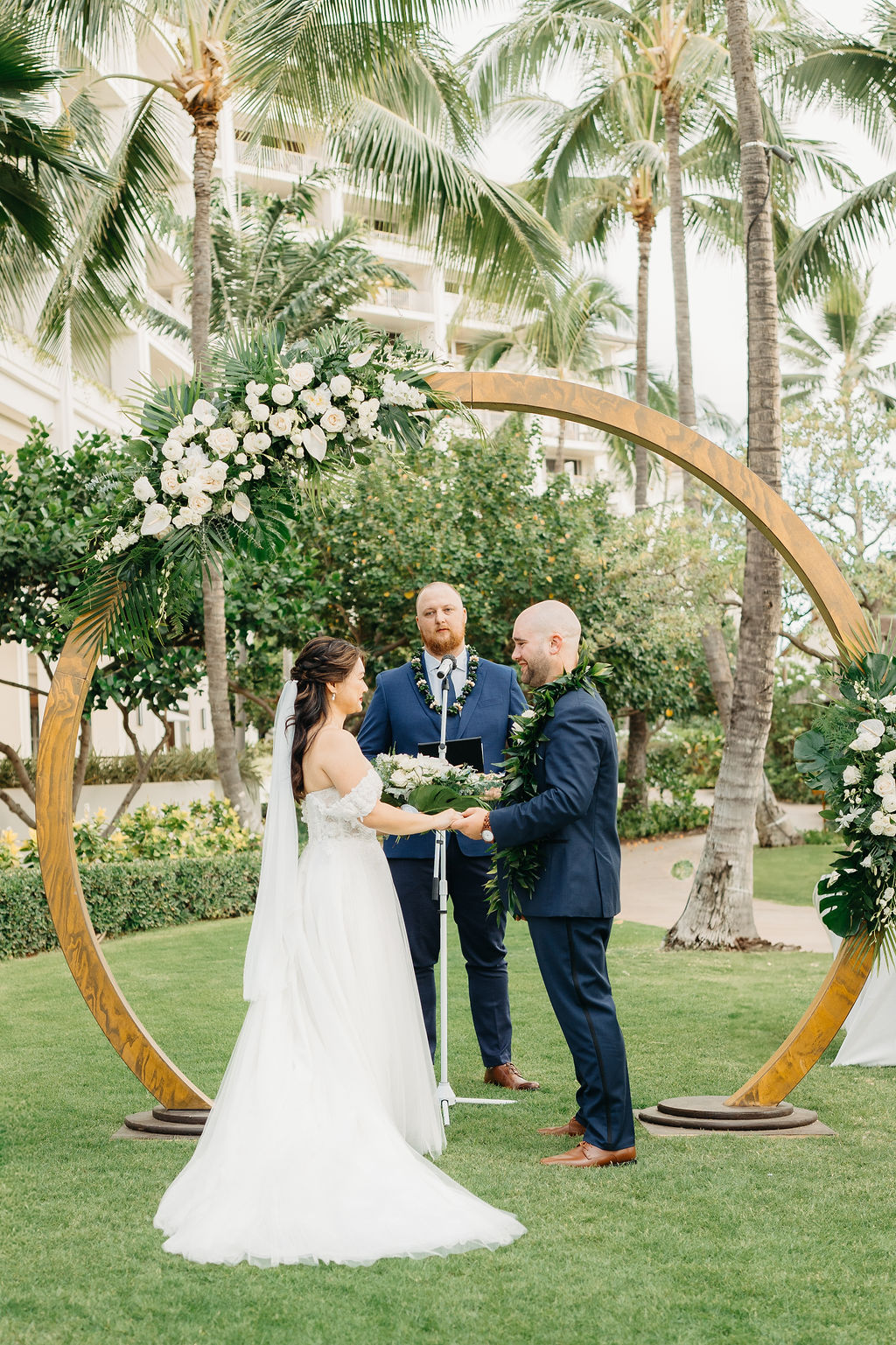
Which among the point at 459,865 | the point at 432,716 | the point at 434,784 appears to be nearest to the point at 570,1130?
the point at 459,865

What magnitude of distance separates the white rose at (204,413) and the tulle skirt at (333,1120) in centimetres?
177

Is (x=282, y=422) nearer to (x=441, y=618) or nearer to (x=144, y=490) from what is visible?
(x=144, y=490)

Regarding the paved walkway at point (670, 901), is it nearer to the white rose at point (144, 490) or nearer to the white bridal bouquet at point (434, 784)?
the white bridal bouquet at point (434, 784)

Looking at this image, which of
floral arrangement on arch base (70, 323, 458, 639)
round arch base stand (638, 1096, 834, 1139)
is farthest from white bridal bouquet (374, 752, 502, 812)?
round arch base stand (638, 1096, 834, 1139)

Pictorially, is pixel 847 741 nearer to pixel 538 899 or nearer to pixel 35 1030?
pixel 538 899

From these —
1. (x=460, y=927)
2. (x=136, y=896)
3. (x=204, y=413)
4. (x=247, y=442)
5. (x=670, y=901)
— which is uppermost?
(x=204, y=413)

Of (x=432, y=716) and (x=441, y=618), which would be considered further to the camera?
(x=432, y=716)

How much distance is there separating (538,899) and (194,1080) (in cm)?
240

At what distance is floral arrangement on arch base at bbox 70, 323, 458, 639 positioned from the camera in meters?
4.96

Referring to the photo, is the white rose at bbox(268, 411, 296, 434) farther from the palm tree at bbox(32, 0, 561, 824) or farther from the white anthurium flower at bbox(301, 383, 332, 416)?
the palm tree at bbox(32, 0, 561, 824)

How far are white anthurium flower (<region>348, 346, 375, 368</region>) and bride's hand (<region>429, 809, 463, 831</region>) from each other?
183 centimetres

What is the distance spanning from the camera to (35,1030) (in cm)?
741

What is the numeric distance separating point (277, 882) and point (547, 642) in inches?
54.3

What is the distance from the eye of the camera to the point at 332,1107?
4125mm
